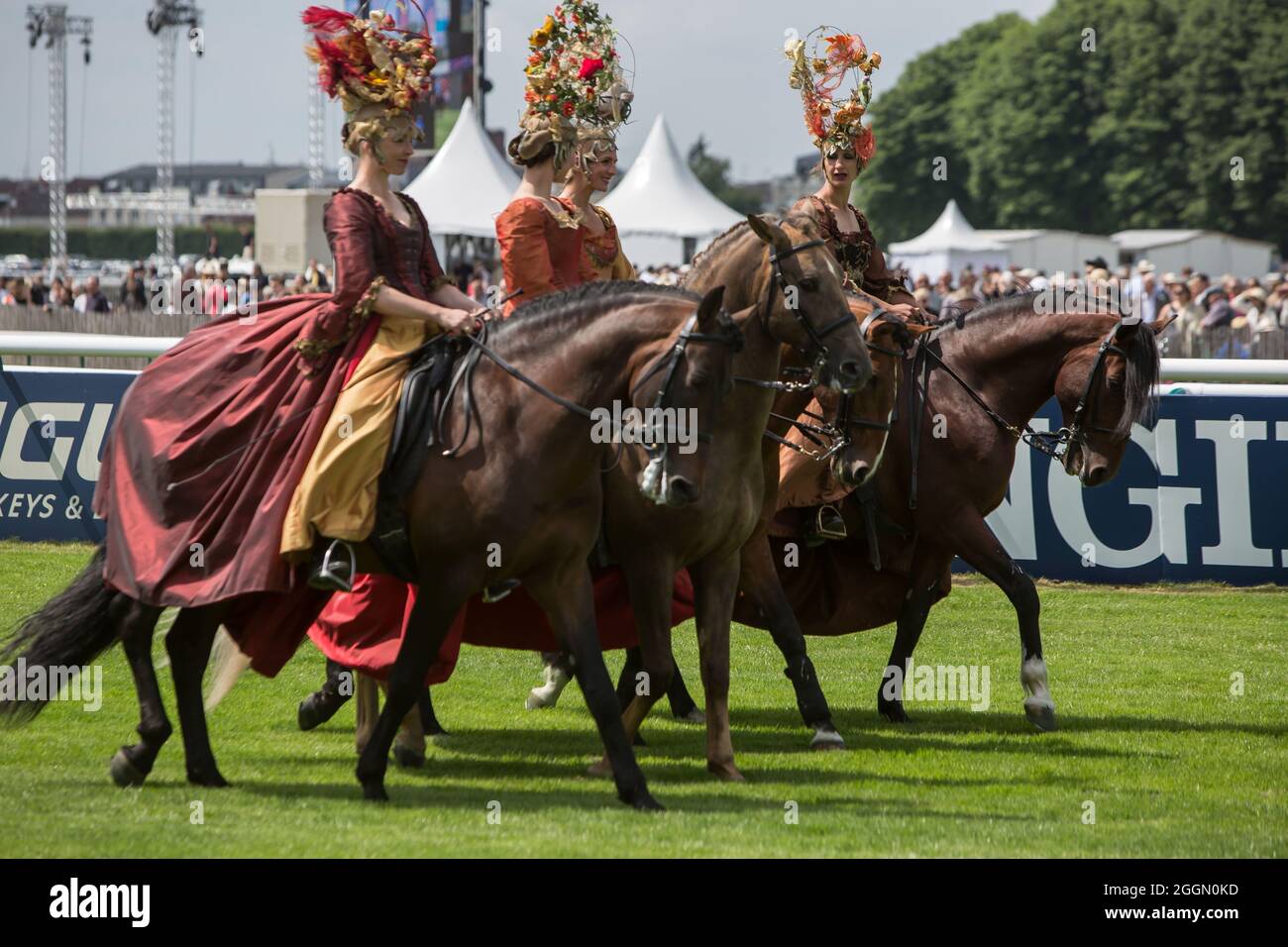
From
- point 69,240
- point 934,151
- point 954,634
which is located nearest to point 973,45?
point 934,151

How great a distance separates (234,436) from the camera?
730cm

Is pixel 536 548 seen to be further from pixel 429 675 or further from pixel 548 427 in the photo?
pixel 429 675

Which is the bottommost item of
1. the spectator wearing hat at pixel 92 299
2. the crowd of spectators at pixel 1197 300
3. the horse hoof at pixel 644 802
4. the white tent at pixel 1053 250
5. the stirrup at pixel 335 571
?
the horse hoof at pixel 644 802

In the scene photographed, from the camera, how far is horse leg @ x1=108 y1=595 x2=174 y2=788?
7.28 meters

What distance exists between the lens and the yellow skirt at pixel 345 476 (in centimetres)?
701

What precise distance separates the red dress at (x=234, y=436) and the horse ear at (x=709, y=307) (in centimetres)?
141

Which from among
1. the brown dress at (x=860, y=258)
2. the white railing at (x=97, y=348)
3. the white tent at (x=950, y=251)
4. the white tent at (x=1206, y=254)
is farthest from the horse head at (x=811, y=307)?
the white tent at (x=1206, y=254)

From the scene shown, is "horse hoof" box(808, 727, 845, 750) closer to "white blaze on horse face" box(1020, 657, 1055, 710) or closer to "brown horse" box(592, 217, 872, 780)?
"brown horse" box(592, 217, 872, 780)

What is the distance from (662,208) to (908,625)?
28.3 m

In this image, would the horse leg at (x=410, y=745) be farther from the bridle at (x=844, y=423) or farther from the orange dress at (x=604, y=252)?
the orange dress at (x=604, y=252)

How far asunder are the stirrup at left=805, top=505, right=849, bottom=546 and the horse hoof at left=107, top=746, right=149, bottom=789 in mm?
3725

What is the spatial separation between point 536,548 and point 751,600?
Answer: 2206 millimetres
